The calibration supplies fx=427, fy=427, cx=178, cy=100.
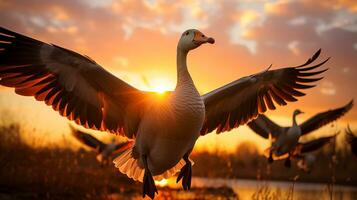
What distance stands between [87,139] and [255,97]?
10.9 metres

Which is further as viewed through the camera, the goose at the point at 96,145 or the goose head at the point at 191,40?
the goose at the point at 96,145

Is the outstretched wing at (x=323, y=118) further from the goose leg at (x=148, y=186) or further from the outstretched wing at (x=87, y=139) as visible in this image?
the goose leg at (x=148, y=186)

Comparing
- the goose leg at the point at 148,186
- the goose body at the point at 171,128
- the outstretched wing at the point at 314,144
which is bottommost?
the goose leg at the point at 148,186

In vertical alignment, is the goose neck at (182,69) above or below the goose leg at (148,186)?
above

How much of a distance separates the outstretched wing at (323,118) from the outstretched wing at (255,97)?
5.81m

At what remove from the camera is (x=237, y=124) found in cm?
645

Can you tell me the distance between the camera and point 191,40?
4.66 metres

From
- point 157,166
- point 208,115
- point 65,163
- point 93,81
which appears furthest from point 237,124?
point 65,163

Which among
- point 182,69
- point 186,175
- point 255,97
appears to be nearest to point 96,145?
point 255,97

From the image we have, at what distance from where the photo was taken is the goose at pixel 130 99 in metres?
4.61

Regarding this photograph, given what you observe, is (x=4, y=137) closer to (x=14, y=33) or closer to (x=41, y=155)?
(x=41, y=155)

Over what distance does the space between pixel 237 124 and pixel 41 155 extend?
7660 mm

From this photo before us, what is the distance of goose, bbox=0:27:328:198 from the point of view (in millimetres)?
4609

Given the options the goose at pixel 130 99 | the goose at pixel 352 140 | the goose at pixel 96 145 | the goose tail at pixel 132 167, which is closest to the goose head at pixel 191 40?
the goose at pixel 130 99
